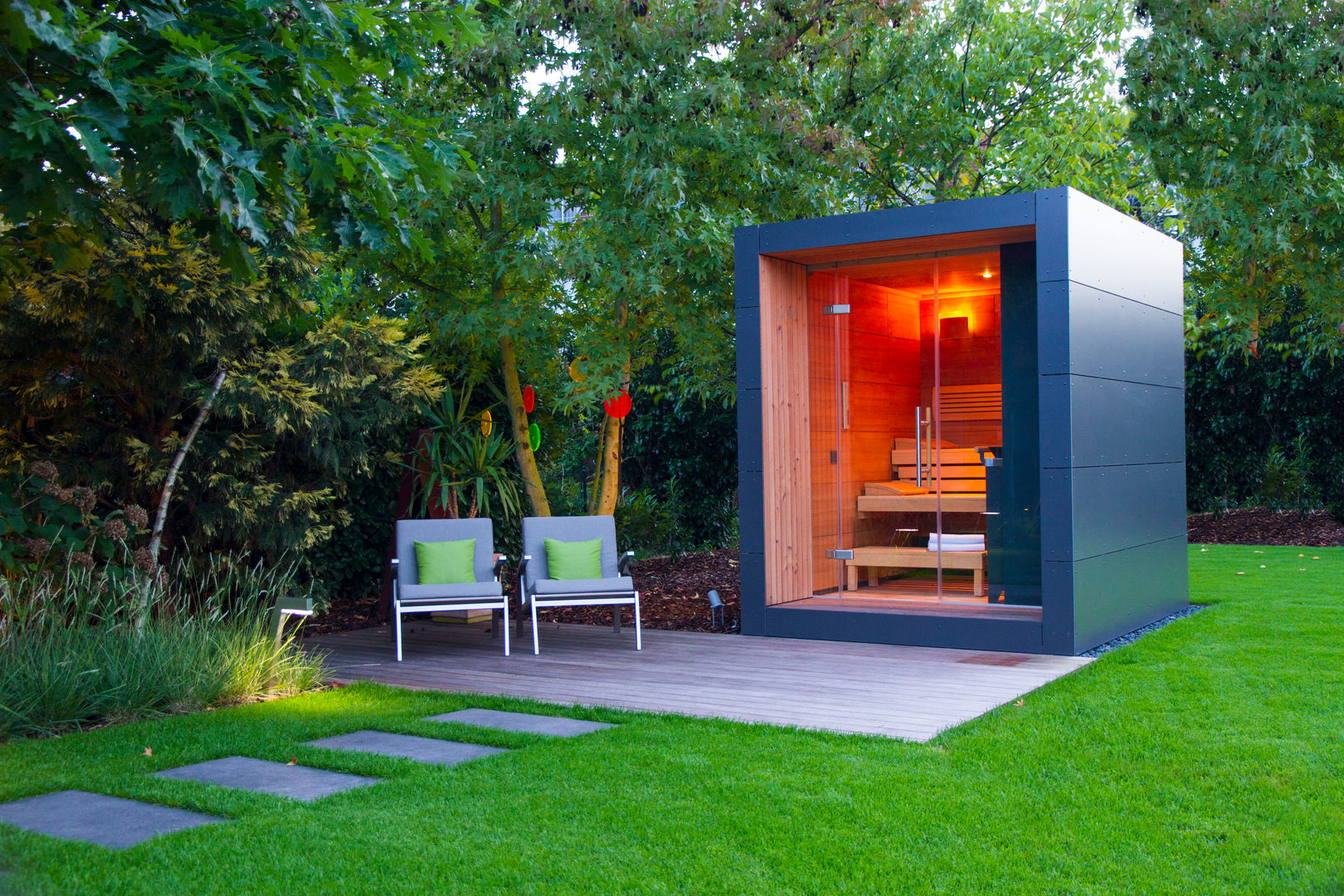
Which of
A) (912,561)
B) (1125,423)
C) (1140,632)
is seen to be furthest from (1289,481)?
(912,561)

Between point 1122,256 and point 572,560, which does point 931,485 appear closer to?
point 1122,256

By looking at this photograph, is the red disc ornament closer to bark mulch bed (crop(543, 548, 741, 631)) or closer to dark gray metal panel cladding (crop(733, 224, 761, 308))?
bark mulch bed (crop(543, 548, 741, 631))

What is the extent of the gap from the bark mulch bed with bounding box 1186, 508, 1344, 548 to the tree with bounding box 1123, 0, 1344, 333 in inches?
140

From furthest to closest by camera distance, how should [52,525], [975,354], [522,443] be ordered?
[522,443] → [975,354] → [52,525]

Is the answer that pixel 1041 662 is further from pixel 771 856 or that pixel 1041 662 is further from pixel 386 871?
pixel 386 871

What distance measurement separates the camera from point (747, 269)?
7.93 meters

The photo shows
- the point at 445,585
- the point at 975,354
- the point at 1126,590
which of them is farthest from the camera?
the point at 1126,590

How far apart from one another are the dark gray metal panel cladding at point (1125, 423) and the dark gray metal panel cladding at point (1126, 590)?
0.66 m

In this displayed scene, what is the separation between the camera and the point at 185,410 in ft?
24.8

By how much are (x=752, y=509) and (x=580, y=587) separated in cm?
132

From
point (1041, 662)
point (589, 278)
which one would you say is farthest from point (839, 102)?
point (1041, 662)

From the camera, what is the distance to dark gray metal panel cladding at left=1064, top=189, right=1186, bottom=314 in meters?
7.04

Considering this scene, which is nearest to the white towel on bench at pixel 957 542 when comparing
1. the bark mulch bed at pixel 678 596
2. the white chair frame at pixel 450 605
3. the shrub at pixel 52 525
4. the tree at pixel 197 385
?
the bark mulch bed at pixel 678 596

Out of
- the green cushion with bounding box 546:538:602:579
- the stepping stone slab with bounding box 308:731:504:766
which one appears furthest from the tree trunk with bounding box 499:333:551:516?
the stepping stone slab with bounding box 308:731:504:766
